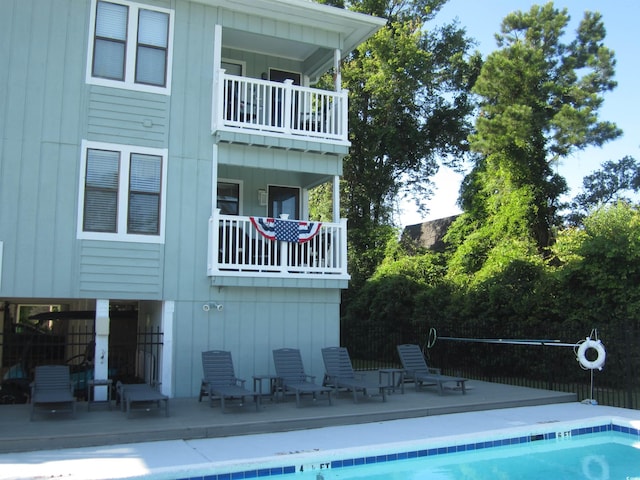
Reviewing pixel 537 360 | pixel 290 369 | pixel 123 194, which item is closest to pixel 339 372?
pixel 290 369

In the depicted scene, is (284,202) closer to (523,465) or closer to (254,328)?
(254,328)

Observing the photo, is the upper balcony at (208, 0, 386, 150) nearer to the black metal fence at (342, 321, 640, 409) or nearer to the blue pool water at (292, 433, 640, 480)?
the black metal fence at (342, 321, 640, 409)

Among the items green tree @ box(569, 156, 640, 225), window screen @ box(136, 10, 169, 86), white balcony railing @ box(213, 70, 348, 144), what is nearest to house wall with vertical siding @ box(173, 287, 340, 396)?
white balcony railing @ box(213, 70, 348, 144)

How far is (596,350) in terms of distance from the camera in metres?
12.3

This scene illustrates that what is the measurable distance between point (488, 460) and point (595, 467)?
4.90 feet

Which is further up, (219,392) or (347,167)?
(347,167)

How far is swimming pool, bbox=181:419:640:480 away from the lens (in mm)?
8031

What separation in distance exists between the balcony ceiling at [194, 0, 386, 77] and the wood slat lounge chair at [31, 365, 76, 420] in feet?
26.2

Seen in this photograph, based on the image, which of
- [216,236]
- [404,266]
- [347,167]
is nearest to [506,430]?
[216,236]

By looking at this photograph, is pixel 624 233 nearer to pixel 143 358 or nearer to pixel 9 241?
pixel 143 358

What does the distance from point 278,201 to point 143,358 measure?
4.98m

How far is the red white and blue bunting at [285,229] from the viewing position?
12.9 meters

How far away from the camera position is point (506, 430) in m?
9.63

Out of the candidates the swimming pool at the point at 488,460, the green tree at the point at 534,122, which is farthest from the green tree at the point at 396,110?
the swimming pool at the point at 488,460
